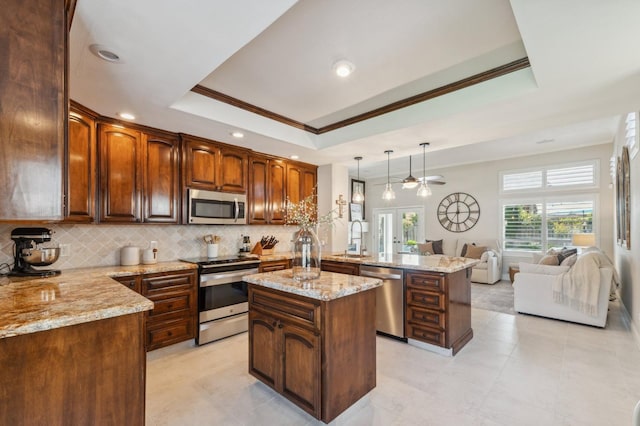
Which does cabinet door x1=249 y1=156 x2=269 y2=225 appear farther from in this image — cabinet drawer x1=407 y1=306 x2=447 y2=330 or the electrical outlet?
cabinet drawer x1=407 y1=306 x2=447 y2=330

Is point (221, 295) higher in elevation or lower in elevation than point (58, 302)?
lower

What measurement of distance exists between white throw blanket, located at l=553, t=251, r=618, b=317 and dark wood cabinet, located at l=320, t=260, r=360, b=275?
2.76 meters

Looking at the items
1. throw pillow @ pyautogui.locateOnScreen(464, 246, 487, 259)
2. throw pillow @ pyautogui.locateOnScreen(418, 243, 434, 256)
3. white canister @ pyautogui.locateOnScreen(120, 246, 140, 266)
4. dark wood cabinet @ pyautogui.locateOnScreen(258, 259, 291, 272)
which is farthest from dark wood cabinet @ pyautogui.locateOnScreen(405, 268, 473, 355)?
throw pillow @ pyautogui.locateOnScreen(418, 243, 434, 256)

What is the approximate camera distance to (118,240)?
3.31 m

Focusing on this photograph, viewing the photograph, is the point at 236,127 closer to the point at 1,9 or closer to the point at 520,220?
the point at 1,9

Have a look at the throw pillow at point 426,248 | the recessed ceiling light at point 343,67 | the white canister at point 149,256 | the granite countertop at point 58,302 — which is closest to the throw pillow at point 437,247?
the throw pillow at point 426,248

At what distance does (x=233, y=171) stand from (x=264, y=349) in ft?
8.24

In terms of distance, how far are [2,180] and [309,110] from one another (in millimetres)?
2756

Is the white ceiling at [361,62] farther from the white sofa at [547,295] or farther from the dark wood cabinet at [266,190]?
the white sofa at [547,295]

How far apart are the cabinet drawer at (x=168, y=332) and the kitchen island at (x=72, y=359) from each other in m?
1.43

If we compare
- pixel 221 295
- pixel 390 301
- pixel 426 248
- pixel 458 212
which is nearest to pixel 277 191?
pixel 221 295

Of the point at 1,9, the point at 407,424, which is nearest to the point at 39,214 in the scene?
the point at 1,9

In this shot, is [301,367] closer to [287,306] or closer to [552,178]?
[287,306]

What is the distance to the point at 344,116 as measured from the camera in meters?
3.70
